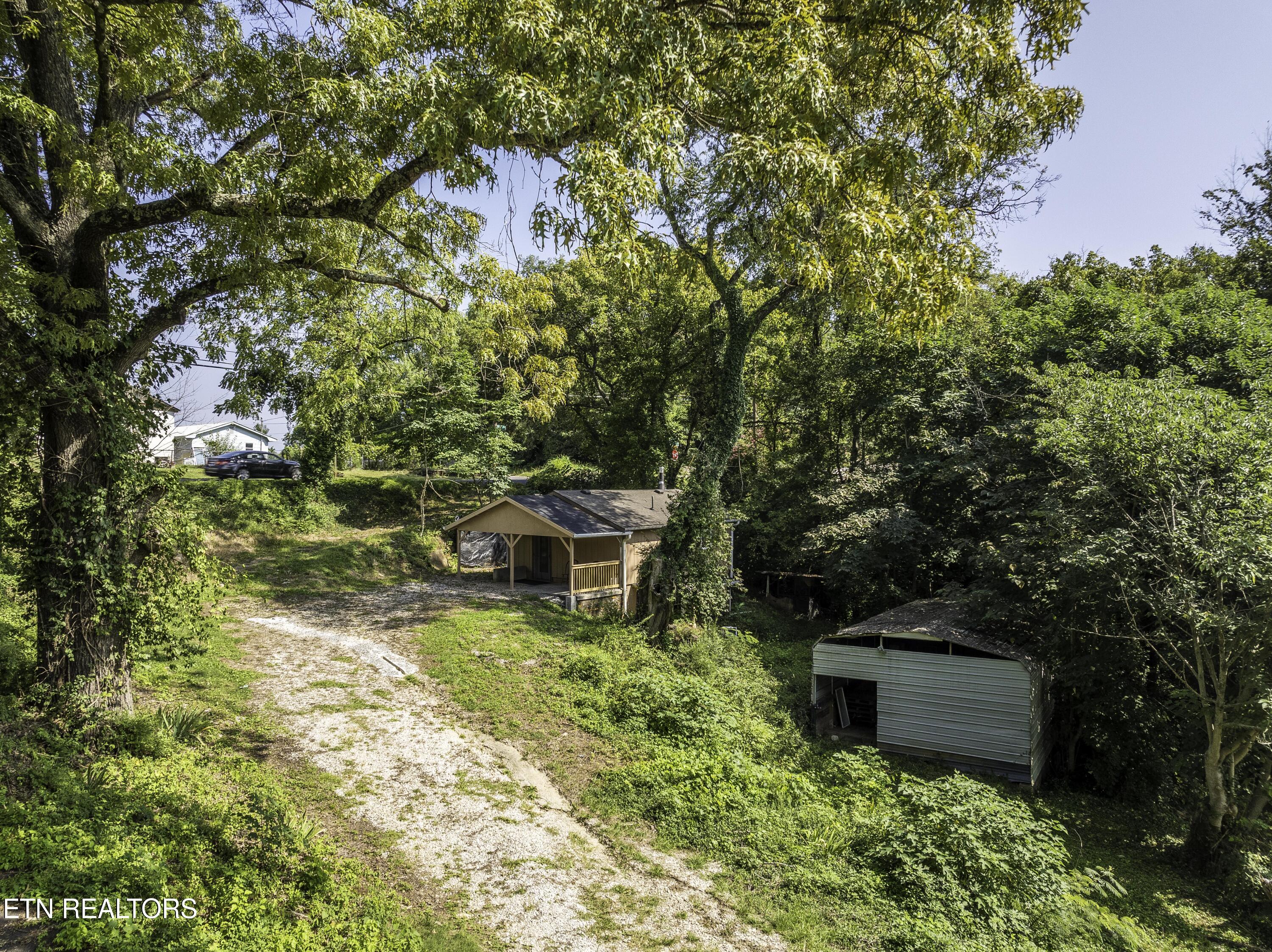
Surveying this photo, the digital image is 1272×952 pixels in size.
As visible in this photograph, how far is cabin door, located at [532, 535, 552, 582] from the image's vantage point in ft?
68.4

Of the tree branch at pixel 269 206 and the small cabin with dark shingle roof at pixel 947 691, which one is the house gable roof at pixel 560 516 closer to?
the small cabin with dark shingle roof at pixel 947 691

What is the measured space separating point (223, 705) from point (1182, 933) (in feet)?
41.2

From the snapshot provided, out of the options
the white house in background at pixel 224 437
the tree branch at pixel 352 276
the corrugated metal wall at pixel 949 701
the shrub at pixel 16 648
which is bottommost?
the corrugated metal wall at pixel 949 701

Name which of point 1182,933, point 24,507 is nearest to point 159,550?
point 24,507

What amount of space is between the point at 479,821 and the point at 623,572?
12.7 meters

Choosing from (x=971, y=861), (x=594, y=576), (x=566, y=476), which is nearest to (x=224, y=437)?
(x=566, y=476)

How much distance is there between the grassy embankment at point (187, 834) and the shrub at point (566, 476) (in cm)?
1983

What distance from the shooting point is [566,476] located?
27703mm

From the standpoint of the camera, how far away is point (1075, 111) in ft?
18.1

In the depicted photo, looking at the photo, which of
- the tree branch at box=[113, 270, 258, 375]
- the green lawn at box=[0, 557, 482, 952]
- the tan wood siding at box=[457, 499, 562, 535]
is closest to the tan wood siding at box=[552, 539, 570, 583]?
the tan wood siding at box=[457, 499, 562, 535]

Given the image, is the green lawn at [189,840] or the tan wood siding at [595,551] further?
the tan wood siding at [595,551]

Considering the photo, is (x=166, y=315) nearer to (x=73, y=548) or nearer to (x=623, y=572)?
(x=73, y=548)

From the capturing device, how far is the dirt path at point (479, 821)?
4.68 meters

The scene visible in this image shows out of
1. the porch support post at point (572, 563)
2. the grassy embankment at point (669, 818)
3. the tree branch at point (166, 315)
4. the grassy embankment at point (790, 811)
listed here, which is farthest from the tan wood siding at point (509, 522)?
the tree branch at point (166, 315)
